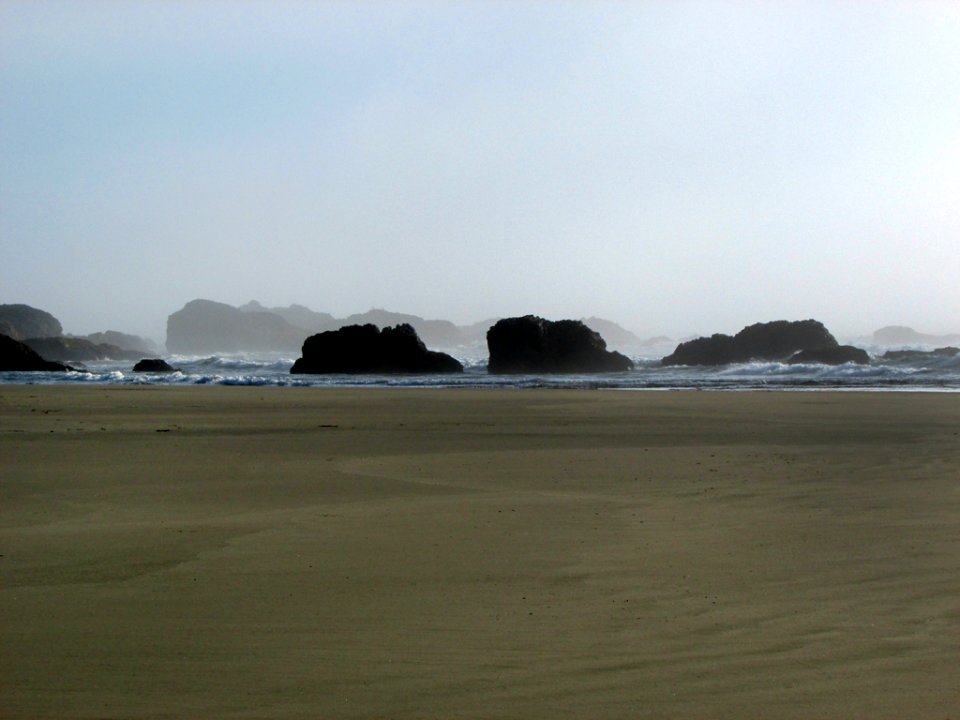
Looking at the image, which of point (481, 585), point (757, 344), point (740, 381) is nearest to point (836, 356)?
point (757, 344)

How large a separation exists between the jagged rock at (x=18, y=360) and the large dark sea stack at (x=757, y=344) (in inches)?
1538

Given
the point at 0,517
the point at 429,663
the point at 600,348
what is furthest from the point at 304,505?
the point at 600,348

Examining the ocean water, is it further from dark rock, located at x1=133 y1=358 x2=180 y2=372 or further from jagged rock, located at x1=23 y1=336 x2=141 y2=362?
jagged rock, located at x1=23 y1=336 x2=141 y2=362

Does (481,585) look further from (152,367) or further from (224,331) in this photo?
(224,331)

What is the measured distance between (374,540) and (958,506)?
531 centimetres

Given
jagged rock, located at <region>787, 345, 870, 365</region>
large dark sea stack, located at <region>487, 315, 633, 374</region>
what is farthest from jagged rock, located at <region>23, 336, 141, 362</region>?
jagged rock, located at <region>787, 345, 870, 365</region>

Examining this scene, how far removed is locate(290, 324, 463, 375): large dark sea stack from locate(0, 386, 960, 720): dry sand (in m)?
43.6

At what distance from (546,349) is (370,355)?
37.6 feet

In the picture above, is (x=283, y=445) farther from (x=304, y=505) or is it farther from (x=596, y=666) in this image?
(x=596, y=666)

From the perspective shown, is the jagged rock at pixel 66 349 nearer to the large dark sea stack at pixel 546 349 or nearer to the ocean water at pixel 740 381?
the large dark sea stack at pixel 546 349

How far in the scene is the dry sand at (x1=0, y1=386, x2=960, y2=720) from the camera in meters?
4.02

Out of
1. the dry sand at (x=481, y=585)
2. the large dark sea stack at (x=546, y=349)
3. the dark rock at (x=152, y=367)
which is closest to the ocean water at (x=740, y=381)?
the dark rock at (x=152, y=367)

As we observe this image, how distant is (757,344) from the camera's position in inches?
2557

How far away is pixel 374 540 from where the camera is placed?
7.02 m
